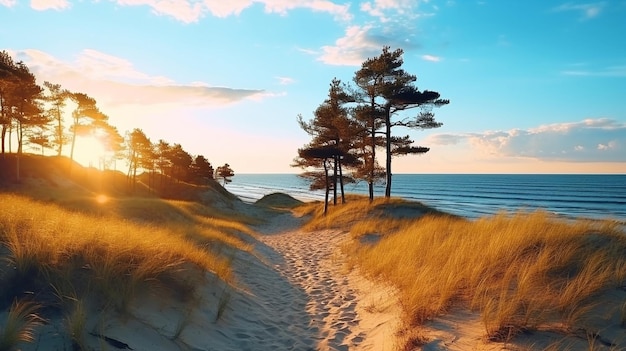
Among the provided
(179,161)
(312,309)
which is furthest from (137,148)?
(312,309)

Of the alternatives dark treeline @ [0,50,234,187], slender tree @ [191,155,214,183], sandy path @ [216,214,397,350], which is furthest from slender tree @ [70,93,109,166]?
sandy path @ [216,214,397,350]

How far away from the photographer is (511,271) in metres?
6.21

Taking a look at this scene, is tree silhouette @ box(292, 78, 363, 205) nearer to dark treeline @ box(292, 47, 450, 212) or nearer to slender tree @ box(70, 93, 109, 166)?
dark treeline @ box(292, 47, 450, 212)

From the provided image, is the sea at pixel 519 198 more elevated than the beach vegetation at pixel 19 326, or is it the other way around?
the beach vegetation at pixel 19 326

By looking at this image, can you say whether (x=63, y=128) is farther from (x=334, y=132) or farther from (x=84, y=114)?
(x=334, y=132)

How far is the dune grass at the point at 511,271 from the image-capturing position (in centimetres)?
479

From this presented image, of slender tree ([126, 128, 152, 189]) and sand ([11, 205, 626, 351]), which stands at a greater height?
slender tree ([126, 128, 152, 189])

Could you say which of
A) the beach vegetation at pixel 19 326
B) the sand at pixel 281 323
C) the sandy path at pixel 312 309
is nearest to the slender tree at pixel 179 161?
the sandy path at pixel 312 309

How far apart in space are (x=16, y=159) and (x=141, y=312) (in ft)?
145

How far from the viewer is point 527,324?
453 centimetres

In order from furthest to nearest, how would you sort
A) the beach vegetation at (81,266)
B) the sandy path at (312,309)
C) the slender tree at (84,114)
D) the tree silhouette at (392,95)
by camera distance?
the slender tree at (84,114) → the tree silhouette at (392,95) → the sandy path at (312,309) → the beach vegetation at (81,266)

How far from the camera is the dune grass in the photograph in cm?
479

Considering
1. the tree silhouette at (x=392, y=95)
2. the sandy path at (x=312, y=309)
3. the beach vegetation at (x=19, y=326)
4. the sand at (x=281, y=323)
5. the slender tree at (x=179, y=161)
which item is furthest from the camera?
the slender tree at (x=179, y=161)

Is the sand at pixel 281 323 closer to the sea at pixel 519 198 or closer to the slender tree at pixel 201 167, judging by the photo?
the sea at pixel 519 198
